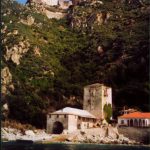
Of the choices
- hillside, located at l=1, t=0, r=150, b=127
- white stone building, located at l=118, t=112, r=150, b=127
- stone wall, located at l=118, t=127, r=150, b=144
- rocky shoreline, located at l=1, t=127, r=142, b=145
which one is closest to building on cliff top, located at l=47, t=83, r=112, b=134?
rocky shoreline, located at l=1, t=127, r=142, b=145

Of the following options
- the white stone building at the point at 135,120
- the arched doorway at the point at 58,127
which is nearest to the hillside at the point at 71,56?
the arched doorway at the point at 58,127

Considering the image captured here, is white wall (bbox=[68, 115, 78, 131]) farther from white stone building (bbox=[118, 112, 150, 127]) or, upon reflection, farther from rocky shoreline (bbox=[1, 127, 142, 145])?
white stone building (bbox=[118, 112, 150, 127])

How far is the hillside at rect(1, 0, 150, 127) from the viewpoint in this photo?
80250 millimetres

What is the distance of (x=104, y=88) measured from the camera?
75562 mm

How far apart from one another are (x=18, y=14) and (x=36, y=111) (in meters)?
40.3

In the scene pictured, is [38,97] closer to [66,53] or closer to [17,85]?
[17,85]

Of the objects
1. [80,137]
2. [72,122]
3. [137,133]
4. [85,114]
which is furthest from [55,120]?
[137,133]

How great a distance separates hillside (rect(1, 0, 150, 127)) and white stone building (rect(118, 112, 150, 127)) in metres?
8.85

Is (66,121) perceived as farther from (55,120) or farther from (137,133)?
(137,133)

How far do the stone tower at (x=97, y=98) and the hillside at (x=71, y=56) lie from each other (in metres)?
5.34

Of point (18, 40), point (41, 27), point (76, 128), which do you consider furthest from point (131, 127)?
point (41, 27)

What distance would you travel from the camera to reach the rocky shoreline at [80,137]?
5731 centimetres

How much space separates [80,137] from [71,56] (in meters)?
42.5

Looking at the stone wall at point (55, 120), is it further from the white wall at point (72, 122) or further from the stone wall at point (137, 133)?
the stone wall at point (137, 133)
